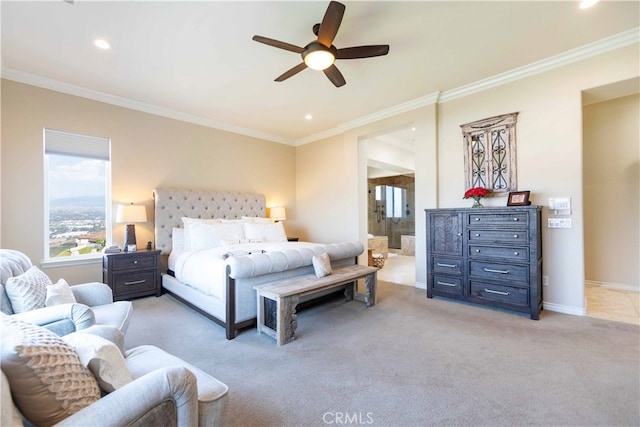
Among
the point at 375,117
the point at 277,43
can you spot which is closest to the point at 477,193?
the point at 375,117

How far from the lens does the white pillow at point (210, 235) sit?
3.99 metres

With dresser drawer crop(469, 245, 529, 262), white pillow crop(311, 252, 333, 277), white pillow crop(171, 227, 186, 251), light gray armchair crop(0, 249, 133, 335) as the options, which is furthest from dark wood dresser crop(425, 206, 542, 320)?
white pillow crop(171, 227, 186, 251)

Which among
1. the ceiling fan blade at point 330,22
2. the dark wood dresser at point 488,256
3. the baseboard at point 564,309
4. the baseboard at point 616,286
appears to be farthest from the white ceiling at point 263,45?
the baseboard at point 616,286

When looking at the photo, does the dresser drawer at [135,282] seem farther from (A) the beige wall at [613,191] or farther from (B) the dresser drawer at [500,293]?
(A) the beige wall at [613,191]

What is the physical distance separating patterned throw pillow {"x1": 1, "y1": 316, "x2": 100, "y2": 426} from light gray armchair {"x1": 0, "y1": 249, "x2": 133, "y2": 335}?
0.67 m

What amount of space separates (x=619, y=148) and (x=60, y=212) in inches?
312

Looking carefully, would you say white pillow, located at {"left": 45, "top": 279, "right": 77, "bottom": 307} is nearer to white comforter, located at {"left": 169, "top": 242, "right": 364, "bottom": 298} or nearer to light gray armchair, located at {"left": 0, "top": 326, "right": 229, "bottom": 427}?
light gray armchair, located at {"left": 0, "top": 326, "right": 229, "bottom": 427}

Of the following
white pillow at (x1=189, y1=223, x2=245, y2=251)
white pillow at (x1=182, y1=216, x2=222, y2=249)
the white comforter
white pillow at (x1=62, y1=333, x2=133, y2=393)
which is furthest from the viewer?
white pillow at (x1=182, y1=216, x2=222, y2=249)

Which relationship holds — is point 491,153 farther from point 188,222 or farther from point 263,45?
point 188,222

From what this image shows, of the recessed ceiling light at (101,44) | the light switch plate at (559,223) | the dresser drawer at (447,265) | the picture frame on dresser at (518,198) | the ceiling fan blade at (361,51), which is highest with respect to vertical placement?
the recessed ceiling light at (101,44)

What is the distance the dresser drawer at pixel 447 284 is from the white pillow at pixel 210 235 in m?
2.94

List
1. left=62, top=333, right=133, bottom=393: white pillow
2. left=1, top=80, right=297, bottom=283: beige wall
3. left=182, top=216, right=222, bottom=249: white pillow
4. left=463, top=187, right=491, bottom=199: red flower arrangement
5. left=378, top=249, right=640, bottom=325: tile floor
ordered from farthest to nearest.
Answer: left=182, top=216, right=222, bottom=249: white pillow → left=463, top=187, right=491, bottom=199: red flower arrangement → left=1, top=80, right=297, bottom=283: beige wall → left=378, top=249, right=640, bottom=325: tile floor → left=62, top=333, right=133, bottom=393: white pillow

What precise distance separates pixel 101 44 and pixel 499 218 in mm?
4679

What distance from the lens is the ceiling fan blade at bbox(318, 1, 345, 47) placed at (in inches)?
78.7
